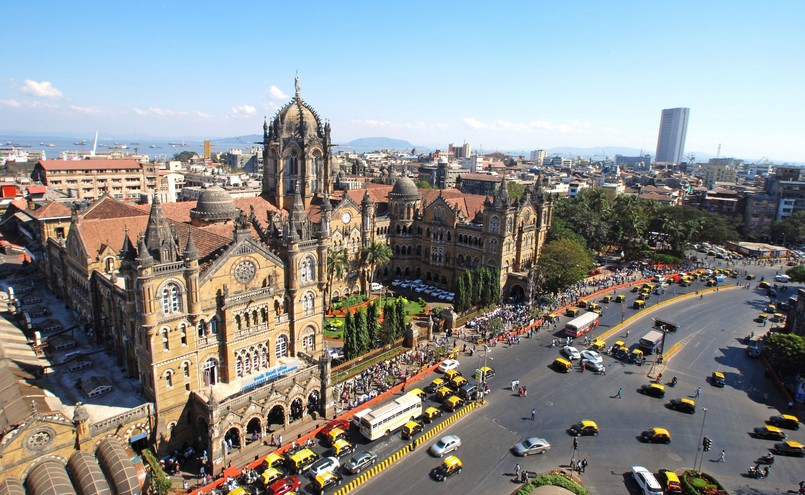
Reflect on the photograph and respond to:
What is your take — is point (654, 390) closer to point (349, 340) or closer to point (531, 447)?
point (531, 447)

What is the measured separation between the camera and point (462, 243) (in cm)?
7925

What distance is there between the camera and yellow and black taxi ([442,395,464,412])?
4472 centimetres

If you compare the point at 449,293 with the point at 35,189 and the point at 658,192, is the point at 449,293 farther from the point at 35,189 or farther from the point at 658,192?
the point at 658,192

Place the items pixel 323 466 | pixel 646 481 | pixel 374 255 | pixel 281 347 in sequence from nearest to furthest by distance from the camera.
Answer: pixel 646 481 < pixel 323 466 < pixel 281 347 < pixel 374 255

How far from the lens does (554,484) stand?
113 feet

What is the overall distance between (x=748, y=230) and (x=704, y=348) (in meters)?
87.1

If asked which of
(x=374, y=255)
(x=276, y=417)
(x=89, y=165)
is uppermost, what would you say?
(x=89, y=165)

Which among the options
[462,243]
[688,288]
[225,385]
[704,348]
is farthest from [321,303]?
[688,288]

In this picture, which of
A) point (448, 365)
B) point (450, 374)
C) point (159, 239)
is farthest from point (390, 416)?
point (159, 239)

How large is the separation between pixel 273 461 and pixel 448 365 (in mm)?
21368

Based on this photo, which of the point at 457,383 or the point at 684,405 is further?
the point at 457,383

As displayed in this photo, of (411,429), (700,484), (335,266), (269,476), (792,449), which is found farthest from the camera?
(335,266)

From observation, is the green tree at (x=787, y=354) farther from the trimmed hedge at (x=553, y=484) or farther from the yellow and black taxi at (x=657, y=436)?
the trimmed hedge at (x=553, y=484)

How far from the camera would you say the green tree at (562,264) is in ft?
238
